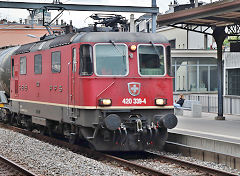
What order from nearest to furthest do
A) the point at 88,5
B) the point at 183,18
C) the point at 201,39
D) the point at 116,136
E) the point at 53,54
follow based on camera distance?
the point at 116,136
the point at 53,54
the point at 183,18
the point at 88,5
the point at 201,39

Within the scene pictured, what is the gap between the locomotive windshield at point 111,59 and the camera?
41.3 feet

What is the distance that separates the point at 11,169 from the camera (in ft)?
37.0

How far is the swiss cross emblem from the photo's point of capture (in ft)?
41.8

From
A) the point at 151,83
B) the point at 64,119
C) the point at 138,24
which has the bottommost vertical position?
the point at 64,119

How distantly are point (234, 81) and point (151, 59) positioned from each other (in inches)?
520

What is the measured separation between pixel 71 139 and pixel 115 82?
2.49 meters

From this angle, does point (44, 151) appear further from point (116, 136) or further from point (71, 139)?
point (116, 136)

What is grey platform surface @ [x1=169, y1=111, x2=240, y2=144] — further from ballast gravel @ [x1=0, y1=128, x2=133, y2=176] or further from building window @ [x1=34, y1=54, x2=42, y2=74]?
building window @ [x1=34, y1=54, x2=42, y2=74]

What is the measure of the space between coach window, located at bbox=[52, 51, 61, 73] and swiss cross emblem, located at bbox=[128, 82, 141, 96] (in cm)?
241

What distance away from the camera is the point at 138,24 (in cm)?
5566

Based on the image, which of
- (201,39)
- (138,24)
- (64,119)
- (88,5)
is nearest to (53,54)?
(64,119)


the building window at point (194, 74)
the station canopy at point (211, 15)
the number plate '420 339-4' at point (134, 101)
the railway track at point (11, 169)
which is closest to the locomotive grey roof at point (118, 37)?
the number plate '420 339-4' at point (134, 101)

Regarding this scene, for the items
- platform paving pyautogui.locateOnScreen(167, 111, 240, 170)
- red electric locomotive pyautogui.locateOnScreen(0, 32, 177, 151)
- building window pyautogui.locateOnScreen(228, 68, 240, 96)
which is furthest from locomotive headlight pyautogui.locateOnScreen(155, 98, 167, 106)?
building window pyautogui.locateOnScreen(228, 68, 240, 96)

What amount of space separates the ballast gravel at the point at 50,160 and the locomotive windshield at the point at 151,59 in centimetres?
277
